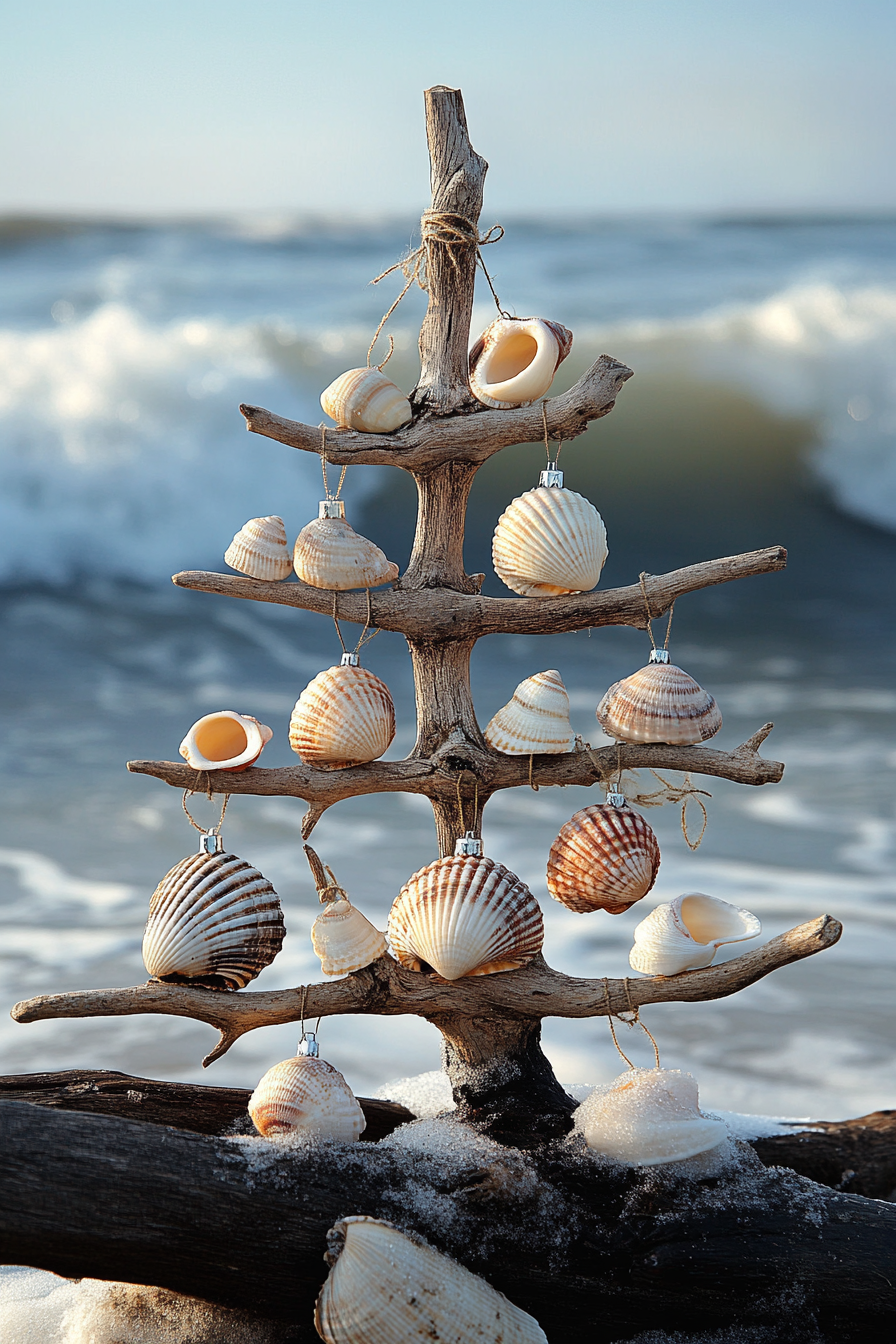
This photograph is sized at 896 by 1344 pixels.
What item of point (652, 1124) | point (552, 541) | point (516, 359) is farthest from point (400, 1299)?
point (516, 359)

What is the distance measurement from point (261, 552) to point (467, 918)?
0.69 metres

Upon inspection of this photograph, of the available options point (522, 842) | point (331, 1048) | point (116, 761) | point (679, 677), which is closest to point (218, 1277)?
point (679, 677)

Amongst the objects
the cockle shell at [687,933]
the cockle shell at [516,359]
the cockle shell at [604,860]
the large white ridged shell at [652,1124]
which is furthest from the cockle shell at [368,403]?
the large white ridged shell at [652,1124]

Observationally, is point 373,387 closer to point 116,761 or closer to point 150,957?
point 150,957

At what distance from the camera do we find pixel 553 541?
173cm

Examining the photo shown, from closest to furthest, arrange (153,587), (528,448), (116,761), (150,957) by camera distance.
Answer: (150,957) < (116,761) < (153,587) < (528,448)

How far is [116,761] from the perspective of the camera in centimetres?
525

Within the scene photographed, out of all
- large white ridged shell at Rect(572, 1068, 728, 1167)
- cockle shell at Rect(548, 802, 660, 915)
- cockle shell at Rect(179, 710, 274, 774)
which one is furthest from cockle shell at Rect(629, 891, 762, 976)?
cockle shell at Rect(179, 710, 274, 774)

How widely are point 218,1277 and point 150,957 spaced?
45 cm

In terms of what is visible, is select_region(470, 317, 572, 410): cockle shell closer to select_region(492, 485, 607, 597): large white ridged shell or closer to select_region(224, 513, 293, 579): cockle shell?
select_region(492, 485, 607, 597): large white ridged shell

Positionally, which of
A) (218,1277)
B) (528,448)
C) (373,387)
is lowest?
(218,1277)

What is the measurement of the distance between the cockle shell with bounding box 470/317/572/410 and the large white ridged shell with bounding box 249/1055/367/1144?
1.10 metres

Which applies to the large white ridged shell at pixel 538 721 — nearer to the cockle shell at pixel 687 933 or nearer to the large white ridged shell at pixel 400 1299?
the cockle shell at pixel 687 933

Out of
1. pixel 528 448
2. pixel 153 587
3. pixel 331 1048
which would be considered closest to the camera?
pixel 331 1048
